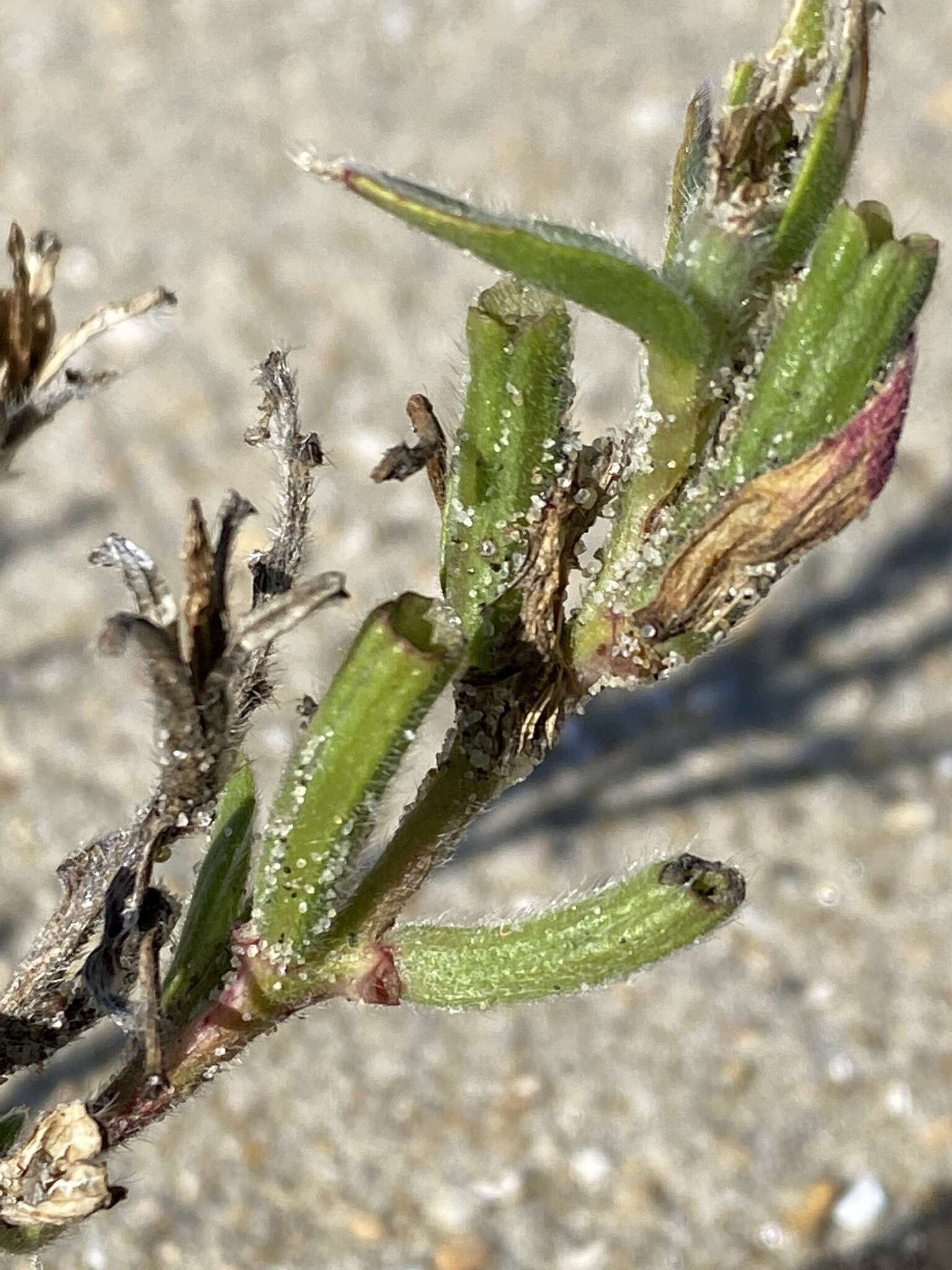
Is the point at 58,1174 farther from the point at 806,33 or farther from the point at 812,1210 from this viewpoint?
the point at 812,1210

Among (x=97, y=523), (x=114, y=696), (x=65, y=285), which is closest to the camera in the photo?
(x=114, y=696)

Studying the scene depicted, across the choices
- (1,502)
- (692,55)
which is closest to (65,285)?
(1,502)

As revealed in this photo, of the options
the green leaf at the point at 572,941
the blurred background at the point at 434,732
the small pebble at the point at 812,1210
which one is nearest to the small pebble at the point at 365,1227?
the blurred background at the point at 434,732

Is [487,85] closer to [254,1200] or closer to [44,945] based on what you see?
[254,1200]

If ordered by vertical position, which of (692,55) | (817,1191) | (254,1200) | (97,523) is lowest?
(817,1191)

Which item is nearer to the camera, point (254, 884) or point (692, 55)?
point (254, 884)

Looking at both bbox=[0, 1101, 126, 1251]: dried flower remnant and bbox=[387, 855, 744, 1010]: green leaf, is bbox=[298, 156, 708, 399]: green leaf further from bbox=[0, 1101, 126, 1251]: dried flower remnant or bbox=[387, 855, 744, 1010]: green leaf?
bbox=[0, 1101, 126, 1251]: dried flower remnant
